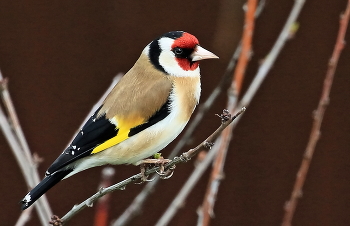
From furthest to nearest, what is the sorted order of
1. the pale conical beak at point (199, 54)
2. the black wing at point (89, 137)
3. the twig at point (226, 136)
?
1. the pale conical beak at point (199, 54)
2. the black wing at point (89, 137)
3. the twig at point (226, 136)

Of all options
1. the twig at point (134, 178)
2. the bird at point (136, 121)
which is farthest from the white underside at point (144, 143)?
the twig at point (134, 178)

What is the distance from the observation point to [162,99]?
2623 mm

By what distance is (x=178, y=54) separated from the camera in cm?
273

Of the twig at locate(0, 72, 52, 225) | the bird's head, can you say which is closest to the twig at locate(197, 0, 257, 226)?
the bird's head

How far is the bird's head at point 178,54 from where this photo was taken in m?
2.68

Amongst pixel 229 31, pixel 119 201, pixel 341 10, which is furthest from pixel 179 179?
pixel 341 10

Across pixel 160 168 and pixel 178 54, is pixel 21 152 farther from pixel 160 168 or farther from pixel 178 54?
pixel 178 54

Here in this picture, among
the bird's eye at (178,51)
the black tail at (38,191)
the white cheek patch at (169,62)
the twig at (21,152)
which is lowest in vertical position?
the black tail at (38,191)

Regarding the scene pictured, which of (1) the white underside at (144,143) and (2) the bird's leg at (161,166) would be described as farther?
(1) the white underside at (144,143)

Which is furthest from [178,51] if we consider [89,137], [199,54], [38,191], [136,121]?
[38,191]

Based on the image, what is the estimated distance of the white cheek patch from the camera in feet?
8.99

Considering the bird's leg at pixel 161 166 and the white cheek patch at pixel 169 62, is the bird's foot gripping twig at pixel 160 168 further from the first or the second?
the white cheek patch at pixel 169 62

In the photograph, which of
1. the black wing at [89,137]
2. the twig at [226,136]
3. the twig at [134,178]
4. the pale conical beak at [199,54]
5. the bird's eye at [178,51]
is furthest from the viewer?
the bird's eye at [178,51]

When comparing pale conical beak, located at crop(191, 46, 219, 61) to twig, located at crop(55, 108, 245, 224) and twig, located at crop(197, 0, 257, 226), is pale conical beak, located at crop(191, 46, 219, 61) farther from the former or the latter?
twig, located at crop(55, 108, 245, 224)
